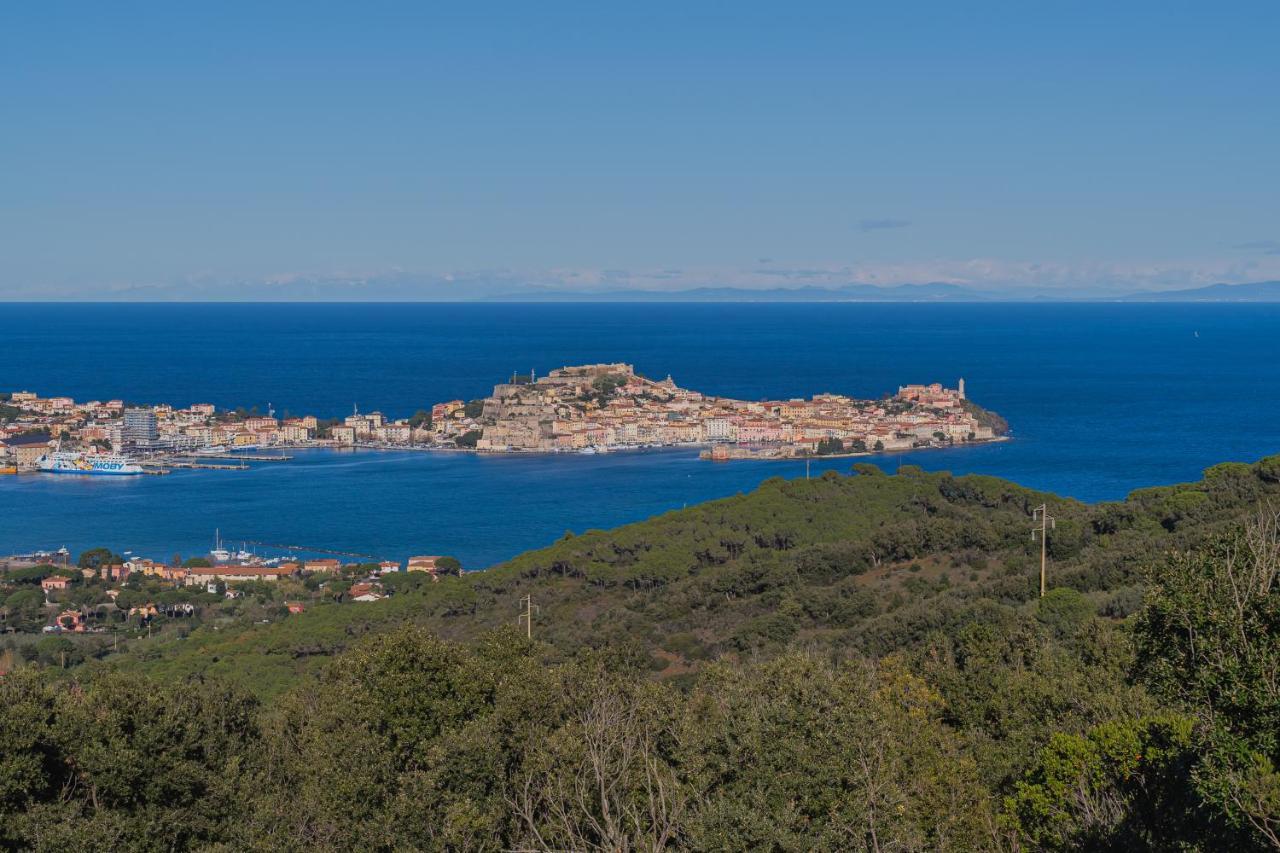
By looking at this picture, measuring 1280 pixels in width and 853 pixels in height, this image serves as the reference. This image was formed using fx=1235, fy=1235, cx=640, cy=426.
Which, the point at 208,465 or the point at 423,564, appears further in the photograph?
the point at 208,465

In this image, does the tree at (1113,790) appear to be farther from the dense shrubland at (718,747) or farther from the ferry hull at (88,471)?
the ferry hull at (88,471)

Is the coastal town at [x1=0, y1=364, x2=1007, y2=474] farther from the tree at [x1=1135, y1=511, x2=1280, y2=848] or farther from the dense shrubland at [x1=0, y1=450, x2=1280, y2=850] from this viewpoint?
the tree at [x1=1135, y1=511, x2=1280, y2=848]

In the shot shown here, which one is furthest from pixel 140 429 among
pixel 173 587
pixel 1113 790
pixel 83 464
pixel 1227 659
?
pixel 1227 659

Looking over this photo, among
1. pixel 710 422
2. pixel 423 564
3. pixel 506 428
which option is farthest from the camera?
pixel 506 428

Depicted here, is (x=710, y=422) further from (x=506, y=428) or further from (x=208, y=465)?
(x=208, y=465)

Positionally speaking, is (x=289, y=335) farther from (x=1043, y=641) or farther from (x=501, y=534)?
(x=1043, y=641)

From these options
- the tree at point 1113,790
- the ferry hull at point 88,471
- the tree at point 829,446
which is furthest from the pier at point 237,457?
the tree at point 1113,790

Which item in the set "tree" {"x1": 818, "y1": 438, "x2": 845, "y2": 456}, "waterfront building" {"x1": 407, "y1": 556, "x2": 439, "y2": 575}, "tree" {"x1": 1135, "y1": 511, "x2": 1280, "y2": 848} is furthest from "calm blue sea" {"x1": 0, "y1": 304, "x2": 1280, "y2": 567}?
"tree" {"x1": 1135, "y1": 511, "x2": 1280, "y2": 848}
